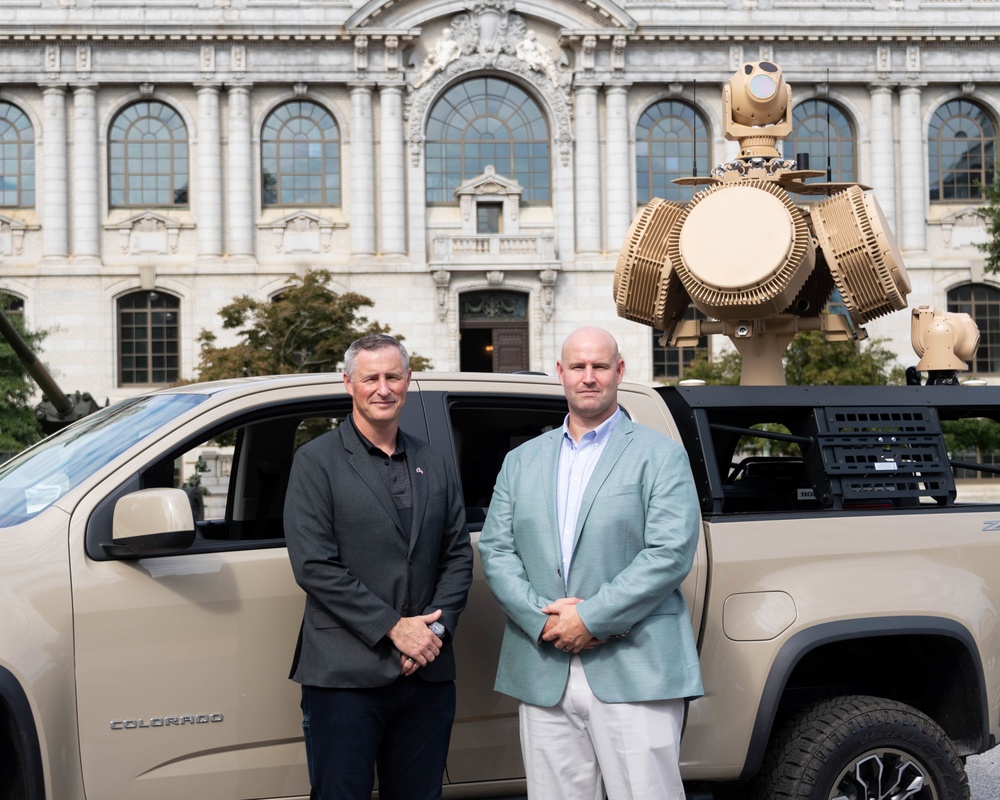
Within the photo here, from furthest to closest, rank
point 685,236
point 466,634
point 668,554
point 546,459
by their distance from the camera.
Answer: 1. point 685,236
2. point 466,634
3. point 546,459
4. point 668,554

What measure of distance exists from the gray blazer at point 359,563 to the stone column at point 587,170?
33707 millimetres

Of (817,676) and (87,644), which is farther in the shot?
(817,676)

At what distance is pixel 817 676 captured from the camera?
16.1ft

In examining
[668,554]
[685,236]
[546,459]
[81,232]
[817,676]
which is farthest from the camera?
[81,232]

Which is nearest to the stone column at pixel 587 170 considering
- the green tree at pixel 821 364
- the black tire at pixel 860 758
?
the green tree at pixel 821 364

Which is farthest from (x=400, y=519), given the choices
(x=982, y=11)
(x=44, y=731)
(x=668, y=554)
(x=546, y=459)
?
(x=982, y=11)

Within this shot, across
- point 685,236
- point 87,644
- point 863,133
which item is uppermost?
point 863,133

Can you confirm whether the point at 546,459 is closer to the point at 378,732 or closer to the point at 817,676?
the point at 378,732

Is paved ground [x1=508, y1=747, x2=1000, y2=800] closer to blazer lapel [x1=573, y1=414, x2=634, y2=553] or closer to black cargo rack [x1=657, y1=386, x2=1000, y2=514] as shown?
black cargo rack [x1=657, y1=386, x2=1000, y2=514]

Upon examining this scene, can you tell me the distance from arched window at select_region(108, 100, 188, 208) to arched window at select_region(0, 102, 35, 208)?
2.44 m

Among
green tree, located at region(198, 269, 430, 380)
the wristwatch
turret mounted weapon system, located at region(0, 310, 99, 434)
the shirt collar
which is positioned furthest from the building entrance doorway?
the wristwatch

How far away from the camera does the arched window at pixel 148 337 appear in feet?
121

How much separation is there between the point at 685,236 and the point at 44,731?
3.62 metres

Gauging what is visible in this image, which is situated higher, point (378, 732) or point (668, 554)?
point (668, 554)
